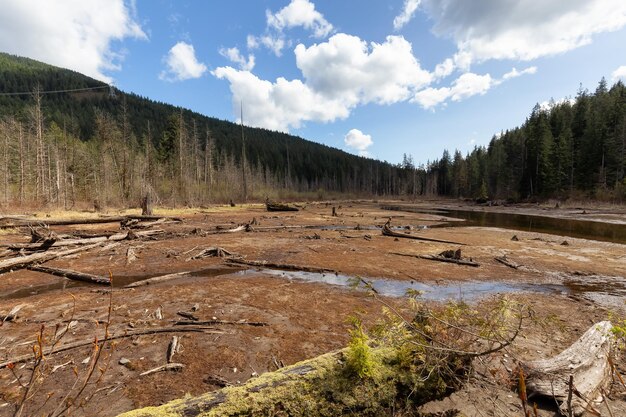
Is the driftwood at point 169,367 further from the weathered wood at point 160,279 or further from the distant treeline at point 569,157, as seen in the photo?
the distant treeline at point 569,157

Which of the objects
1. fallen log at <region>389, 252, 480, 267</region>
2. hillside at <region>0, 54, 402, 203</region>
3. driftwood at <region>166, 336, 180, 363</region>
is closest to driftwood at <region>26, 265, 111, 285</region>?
driftwood at <region>166, 336, 180, 363</region>

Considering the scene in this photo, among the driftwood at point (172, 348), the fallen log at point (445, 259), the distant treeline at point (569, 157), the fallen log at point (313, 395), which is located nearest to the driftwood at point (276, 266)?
the fallen log at point (445, 259)

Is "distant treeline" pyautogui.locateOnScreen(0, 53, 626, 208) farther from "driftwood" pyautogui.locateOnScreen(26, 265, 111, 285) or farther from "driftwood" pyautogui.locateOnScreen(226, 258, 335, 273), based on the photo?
"driftwood" pyautogui.locateOnScreen(226, 258, 335, 273)

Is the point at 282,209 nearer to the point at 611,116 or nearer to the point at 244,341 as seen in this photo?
the point at 244,341

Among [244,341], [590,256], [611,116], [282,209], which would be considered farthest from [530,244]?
[611,116]

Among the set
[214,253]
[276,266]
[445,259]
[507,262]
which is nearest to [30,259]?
[214,253]

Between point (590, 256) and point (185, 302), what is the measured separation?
18678mm

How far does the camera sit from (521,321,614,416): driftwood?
3766 mm

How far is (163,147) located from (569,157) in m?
81.6

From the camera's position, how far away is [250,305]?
7773 mm

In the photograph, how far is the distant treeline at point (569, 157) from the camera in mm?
54928

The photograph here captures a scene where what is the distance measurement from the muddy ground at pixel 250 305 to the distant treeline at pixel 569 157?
177 feet

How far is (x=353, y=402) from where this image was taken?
2854 millimetres

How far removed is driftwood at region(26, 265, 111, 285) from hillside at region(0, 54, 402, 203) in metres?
34.6
